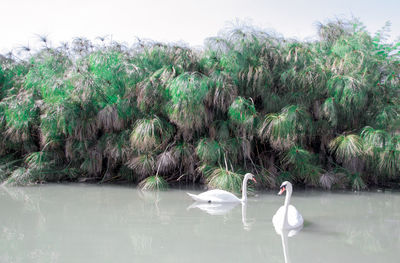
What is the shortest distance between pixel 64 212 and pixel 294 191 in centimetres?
470

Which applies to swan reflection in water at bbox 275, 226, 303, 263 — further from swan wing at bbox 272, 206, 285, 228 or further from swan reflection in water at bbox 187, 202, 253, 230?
swan reflection in water at bbox 187, 202, 253, 230

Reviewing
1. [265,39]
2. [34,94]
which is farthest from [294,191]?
[34,94]

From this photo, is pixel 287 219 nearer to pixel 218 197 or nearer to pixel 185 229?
pixel 185 229

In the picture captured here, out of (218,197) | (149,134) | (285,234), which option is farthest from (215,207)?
(149,134)

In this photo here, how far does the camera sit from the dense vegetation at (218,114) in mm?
7707

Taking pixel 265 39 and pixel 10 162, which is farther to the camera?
pixel 10 162

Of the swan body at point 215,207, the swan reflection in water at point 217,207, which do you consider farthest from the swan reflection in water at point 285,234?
the swan body at point 215,207

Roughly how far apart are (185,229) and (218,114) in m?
3.83

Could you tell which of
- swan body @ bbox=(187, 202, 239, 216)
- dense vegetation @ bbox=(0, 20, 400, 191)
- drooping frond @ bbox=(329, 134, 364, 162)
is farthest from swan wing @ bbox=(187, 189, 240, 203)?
drooping frond @ bbox=(329, 134, 364, 162)

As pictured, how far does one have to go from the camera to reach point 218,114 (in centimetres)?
837

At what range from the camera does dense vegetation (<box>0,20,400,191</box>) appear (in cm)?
771

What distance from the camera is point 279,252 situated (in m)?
4.21

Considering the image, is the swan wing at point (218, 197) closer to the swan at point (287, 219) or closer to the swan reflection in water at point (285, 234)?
the swan at point (287, 219)

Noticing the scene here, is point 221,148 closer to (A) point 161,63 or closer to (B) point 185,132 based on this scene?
(B) point 185,132
